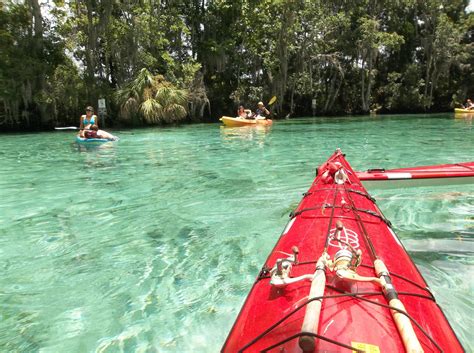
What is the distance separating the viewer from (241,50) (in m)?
31.1

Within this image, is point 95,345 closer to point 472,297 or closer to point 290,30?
point 472,297

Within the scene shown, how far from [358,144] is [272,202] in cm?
827

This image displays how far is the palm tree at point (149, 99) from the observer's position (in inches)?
902

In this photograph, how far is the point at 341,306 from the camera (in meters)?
1.95

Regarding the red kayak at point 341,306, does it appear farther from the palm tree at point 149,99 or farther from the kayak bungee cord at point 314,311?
the palm tree at point 149,99

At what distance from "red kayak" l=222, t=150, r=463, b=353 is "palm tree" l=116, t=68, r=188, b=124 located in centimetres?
2110

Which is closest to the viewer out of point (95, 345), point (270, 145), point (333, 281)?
point (333, 281)

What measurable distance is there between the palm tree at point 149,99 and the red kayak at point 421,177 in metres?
18.4

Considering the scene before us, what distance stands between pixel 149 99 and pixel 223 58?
9.31 meters

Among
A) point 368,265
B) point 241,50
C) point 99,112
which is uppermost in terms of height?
point 241,50

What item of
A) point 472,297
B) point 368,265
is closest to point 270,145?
point 472,297

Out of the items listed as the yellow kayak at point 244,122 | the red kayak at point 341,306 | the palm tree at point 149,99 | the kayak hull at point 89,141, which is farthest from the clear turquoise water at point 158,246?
the palm tree at point 149,99

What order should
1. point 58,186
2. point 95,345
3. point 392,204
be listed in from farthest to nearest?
1. point 58,186
2. point 392,204
3. point 95,345

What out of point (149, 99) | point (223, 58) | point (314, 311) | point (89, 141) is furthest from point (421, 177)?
point (223, 58)
